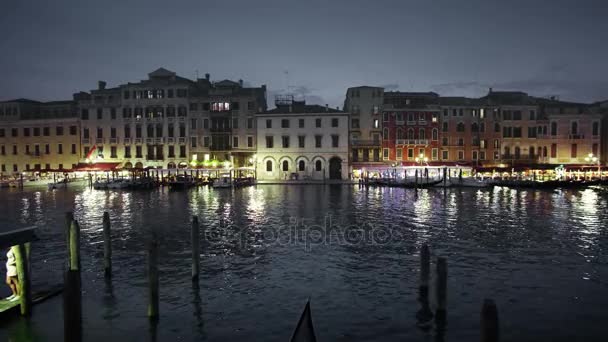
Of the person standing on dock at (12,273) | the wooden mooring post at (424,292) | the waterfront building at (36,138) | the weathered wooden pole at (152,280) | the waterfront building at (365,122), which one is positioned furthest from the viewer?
the waterfront building at (36,138)

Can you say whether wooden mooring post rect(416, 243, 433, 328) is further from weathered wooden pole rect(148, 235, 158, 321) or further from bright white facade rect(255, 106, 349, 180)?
bright white facade rect(255, 106, 349, 180)

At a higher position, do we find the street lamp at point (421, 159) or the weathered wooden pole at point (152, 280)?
the street lamp at point (421, 159)

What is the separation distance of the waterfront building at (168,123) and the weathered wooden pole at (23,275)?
152 feet

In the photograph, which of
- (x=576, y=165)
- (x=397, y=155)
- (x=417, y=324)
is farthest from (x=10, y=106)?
(x=576, y=165)

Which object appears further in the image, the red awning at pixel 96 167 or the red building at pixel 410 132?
the red building at pixel 410 132

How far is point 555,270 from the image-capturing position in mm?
14133

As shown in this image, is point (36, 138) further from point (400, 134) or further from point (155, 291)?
point (155, 291)

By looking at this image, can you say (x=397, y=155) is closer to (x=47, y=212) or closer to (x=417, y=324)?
(x=47, y=212)

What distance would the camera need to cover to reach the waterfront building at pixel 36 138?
193ft

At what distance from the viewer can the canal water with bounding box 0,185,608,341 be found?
9906 millimetres

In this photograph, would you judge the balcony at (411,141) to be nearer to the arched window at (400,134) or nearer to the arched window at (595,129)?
the arched window at (400,134)

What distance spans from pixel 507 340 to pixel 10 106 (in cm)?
6964

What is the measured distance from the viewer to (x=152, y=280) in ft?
32.3

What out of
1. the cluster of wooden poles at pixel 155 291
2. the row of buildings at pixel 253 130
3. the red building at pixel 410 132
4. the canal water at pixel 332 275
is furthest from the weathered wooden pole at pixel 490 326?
the red building at pixel 410 132
